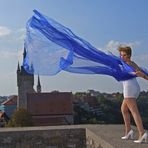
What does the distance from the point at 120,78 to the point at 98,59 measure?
0.61 m

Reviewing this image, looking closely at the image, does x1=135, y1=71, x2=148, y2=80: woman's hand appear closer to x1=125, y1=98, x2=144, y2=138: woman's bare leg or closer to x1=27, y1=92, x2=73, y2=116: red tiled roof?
x1=125, y1=98, x2=144, y2=138: woman's bare leg

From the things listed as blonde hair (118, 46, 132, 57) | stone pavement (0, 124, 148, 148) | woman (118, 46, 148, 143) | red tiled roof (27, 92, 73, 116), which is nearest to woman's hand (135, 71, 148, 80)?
woman (118, 46, 148, 143)

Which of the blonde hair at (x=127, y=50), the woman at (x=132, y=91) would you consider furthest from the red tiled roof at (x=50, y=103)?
the blonde hair at (x=127, y=50)

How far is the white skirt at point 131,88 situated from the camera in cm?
647

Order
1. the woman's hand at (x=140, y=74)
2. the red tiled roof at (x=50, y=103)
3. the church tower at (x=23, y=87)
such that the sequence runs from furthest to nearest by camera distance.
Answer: the church tower at (x=23, y=87), the red tiled roof at (x=50, y=103), the woman's hand at (x=140, y=74)

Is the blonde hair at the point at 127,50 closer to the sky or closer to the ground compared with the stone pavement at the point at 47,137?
closer to the sky

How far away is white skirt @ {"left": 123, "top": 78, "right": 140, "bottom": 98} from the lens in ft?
21.2

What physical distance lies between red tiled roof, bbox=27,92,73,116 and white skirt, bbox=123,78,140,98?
58.8m

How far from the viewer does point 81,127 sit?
10.0m

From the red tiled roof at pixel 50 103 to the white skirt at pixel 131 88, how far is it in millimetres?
58847

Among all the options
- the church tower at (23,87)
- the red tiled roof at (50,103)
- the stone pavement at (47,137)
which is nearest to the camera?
the stone pavement at (47,137)

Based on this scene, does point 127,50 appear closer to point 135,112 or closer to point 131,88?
point 131,88

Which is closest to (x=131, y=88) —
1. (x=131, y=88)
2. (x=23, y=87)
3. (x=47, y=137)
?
(x=131, y=88)

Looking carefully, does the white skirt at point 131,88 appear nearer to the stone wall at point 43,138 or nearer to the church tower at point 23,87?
the stone wall at point 43,138
